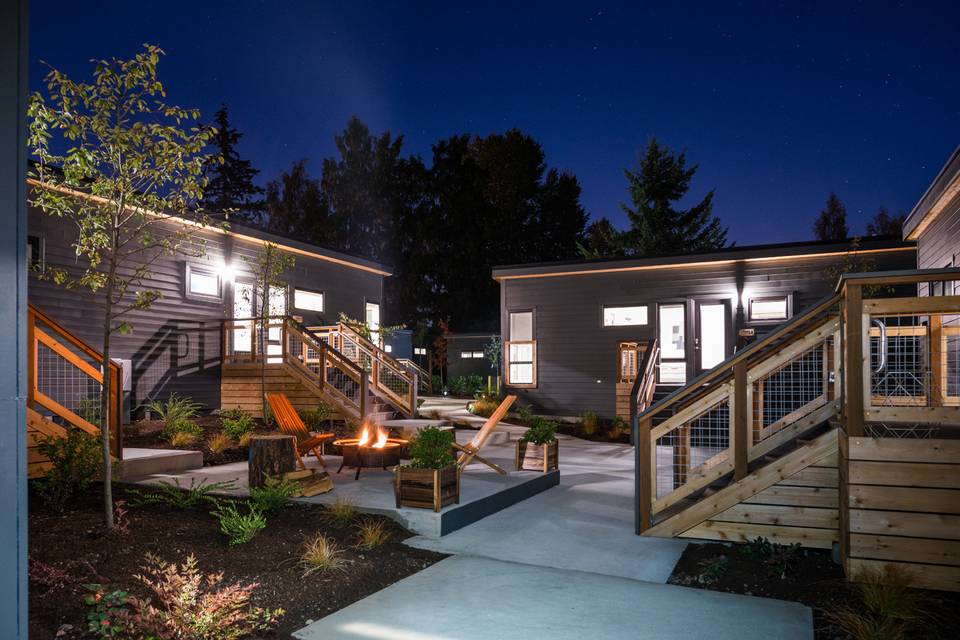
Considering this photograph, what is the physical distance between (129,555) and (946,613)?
16.3 feet

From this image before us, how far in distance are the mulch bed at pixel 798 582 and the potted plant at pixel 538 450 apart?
2.80 metres

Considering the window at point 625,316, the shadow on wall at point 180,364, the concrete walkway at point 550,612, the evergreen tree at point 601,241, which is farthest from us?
the evergreen tree at point 601,241

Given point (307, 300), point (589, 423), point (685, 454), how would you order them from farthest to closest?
point (307, 300)
point (589, 423)
point (685, 454)

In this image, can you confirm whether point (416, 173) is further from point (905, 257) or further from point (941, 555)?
point (941, 555)

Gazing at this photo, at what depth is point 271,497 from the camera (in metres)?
5.43

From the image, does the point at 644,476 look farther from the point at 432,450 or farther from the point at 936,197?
the point at 936,197

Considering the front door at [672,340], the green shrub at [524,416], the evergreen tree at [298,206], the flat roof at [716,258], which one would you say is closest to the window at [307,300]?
the flat roof at [716,258]

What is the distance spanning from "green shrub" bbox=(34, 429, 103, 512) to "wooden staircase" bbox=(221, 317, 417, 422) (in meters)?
5.07

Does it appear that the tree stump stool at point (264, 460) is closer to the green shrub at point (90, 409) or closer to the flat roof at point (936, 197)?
the green shrub at point (90, 409)

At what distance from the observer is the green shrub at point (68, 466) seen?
17.8 feet

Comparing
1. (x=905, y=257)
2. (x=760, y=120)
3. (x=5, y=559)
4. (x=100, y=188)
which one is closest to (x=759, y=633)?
(x=5, y=559)

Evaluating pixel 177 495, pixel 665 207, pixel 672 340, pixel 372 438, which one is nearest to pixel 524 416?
pixel 672 340

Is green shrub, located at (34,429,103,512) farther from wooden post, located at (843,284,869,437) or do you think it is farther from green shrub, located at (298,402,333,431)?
wooden post, located at (843,284,869,437)

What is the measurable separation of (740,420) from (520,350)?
37.5 feet
